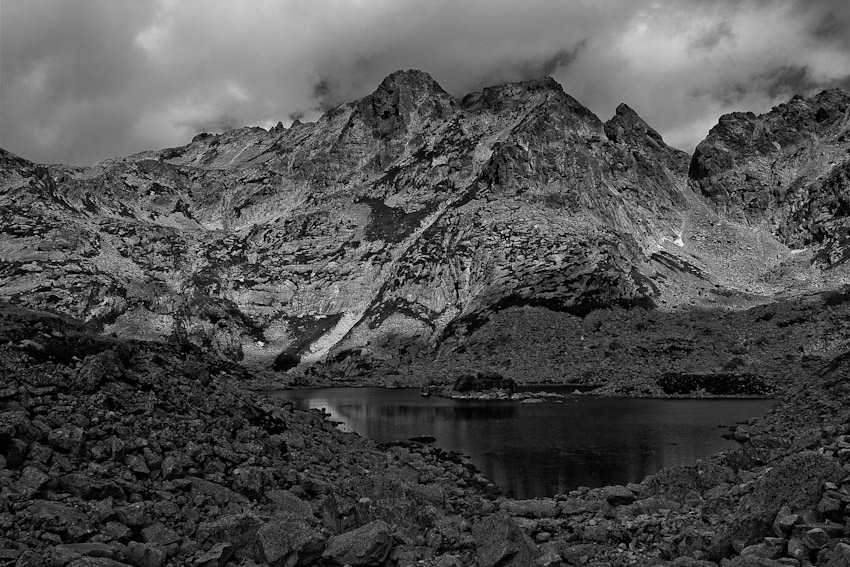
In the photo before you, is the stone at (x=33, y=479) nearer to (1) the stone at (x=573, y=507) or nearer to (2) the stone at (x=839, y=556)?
(1) the stone at (x=573, y=507)

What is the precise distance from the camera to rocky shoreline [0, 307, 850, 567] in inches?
604

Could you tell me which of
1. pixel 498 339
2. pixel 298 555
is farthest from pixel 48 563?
pixel 498 339

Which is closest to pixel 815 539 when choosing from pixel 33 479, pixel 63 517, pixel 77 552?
pixel 77 552

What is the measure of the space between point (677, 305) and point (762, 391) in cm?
7353

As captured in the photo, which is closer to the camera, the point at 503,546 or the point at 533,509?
the point at 503,546

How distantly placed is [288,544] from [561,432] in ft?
158

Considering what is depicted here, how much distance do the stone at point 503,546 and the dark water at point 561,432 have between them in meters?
16.5

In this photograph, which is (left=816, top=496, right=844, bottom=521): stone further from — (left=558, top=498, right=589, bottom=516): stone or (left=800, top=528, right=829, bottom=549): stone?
(left=558, top=498, right=589, bottom=516): stone

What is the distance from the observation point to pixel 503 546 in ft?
59.9

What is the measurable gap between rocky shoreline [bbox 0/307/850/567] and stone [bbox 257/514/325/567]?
0.06 m

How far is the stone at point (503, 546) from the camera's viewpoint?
17953 millimetres

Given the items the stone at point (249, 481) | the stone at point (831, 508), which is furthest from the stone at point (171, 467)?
the stone at point (831, 508)

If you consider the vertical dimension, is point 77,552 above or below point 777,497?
below

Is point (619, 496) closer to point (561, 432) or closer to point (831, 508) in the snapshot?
point (831, 508)
